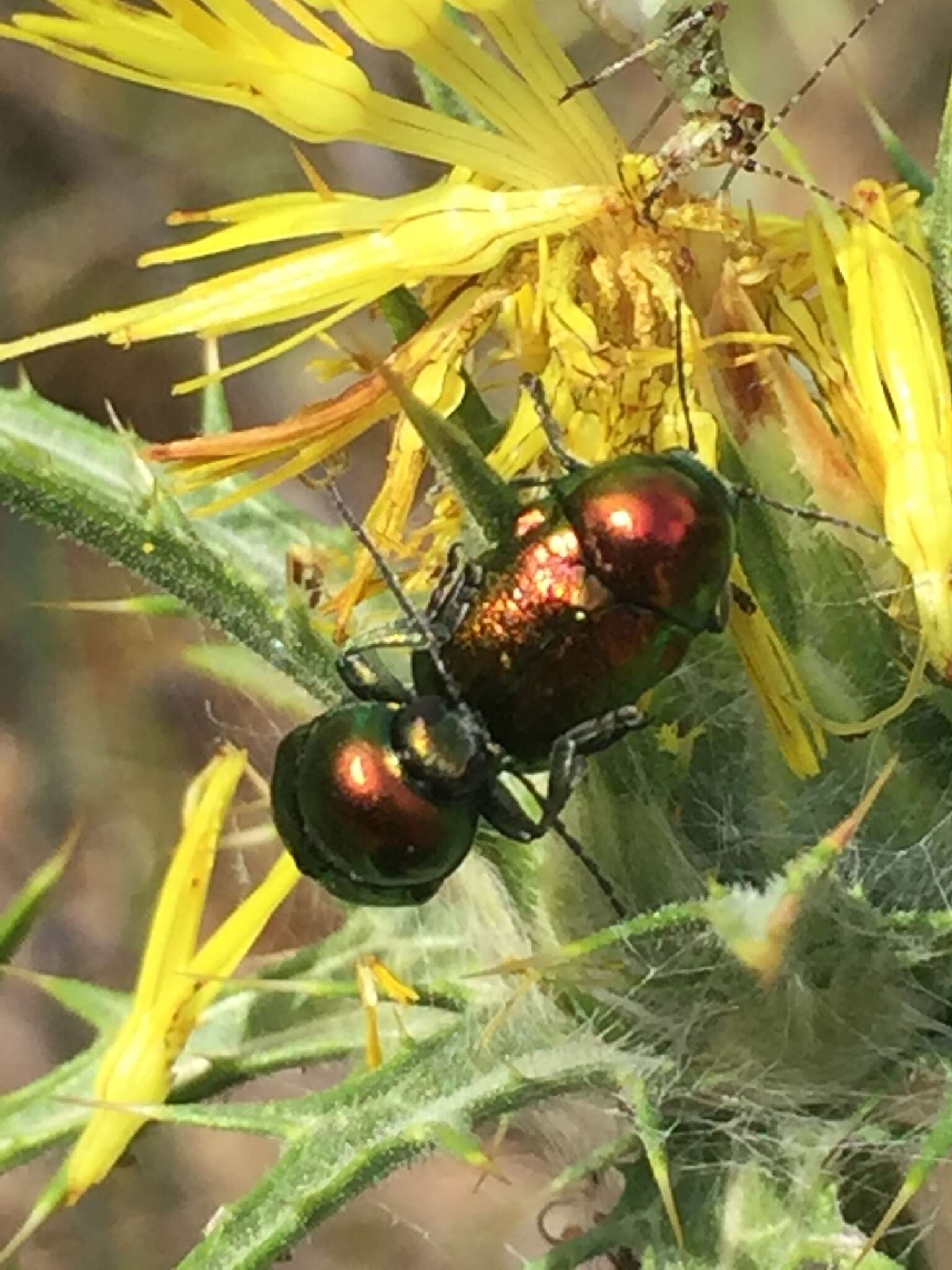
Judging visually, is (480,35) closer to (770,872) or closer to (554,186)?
(554,186)

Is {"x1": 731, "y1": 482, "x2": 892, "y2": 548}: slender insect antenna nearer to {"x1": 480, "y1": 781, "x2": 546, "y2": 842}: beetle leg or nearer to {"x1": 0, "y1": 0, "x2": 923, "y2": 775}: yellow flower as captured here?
{"x1": 0, "y1": 0, "x2": 923, "y2": 775}: yellow flower

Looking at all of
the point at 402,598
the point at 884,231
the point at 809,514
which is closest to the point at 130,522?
the point at 402,598

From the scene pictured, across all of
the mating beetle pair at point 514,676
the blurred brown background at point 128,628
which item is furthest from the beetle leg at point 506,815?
the blurred brown background at point 128,628

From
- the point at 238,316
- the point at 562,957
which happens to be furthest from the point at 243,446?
the point at 562,957

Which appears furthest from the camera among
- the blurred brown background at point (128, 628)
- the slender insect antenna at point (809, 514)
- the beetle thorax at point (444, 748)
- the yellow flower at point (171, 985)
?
the blurred brown background at point (128, 628)

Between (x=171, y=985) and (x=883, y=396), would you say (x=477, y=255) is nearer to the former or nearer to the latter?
(x=883, y=396)

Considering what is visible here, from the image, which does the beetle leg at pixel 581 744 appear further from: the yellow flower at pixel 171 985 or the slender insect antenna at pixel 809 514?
the yellow flower at pixel 171 985

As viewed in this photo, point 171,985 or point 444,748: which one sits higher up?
point 444,748
